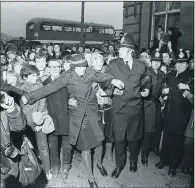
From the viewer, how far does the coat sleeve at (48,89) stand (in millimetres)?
3558

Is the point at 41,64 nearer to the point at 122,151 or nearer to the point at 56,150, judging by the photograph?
the point at 56,150

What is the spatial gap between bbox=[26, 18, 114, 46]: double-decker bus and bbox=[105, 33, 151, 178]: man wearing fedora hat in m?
19.1

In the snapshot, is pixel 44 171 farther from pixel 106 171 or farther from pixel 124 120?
pixel 124 120

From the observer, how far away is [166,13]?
35.9 ft

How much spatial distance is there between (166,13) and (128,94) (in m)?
8.20

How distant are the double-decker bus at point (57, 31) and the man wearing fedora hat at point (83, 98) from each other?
19.4 m

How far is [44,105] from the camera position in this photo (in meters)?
3.95

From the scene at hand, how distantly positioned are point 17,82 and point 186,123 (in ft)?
10.4

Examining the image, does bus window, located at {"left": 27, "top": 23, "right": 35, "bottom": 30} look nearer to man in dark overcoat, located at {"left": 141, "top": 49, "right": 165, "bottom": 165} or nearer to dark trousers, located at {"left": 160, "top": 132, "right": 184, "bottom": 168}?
man in dark overcoat, located at {"left": 141, "top": 49, "right": 165, "bottom": 165}

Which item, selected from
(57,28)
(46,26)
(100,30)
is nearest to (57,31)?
(57,28)

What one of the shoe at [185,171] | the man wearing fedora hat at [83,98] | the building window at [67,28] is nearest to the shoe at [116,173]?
the man wearing fedora hat at [83,98]

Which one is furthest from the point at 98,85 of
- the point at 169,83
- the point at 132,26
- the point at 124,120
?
the point at 132,26

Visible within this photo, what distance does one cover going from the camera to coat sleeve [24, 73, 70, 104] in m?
3.56

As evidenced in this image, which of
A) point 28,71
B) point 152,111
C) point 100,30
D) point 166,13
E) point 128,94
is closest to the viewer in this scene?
point 28,71
